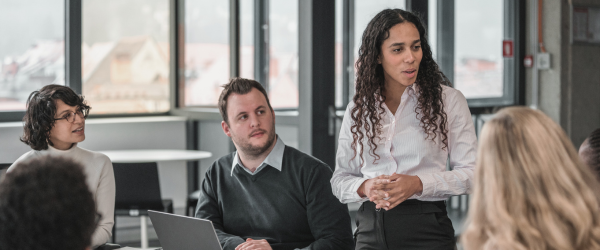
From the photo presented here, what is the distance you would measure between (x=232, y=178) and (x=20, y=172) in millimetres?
1134

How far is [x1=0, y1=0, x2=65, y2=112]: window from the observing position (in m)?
4.34

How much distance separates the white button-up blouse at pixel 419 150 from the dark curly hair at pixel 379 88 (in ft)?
0.07

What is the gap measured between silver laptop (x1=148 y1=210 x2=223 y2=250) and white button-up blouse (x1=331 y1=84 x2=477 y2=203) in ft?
1.48

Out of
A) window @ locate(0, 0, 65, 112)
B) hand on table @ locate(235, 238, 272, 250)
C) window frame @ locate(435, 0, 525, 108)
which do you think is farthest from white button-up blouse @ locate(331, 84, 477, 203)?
window @ locate(0, 0, 65, 112)

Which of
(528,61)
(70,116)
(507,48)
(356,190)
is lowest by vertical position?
(356,190)

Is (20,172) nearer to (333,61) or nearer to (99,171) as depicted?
(99,171)

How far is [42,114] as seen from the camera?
202 cm

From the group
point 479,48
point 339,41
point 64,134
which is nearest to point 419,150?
point 64,134

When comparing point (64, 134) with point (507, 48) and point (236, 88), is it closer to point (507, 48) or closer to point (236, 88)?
point (236, 88)

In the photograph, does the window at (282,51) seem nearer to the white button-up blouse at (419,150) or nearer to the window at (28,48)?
the window at (28,48)

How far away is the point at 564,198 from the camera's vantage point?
90 cm

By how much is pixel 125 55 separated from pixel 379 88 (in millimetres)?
3720

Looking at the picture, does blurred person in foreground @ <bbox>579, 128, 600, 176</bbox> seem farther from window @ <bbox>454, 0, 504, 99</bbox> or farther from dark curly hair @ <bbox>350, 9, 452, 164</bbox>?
window @ <bbox>454, 0, 504, 99</bbox>

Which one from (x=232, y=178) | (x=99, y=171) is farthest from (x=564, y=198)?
(x=99, y=171)
